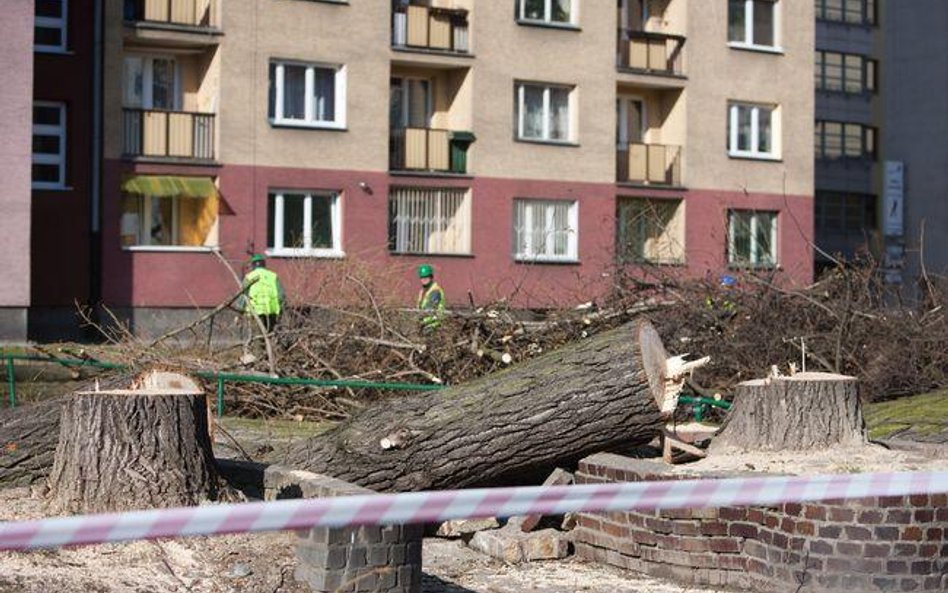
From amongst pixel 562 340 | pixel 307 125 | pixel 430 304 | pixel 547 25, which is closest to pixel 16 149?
pixel 307 125

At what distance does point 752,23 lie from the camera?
4059 cm

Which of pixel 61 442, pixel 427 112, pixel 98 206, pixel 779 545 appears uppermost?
pixel 427 112

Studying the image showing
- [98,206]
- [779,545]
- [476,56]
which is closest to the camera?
[779,545]

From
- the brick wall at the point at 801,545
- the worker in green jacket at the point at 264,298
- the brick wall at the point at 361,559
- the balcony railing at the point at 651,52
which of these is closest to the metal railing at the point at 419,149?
the balcony railing at the point at 651,52

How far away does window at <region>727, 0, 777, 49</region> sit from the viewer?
132 ft

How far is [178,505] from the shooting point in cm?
884

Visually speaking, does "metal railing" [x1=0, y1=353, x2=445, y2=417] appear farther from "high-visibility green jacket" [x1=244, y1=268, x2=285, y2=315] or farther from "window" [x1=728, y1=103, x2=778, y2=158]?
"window" [x1=728, y1=103, x2=778, y2=158]

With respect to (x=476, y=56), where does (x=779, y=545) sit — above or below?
below

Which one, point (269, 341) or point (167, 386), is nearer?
point (167, 386)

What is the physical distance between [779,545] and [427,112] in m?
27.5

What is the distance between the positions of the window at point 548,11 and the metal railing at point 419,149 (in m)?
3.52

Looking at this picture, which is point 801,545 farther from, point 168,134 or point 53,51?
point 53,51

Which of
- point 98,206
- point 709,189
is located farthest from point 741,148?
point 98,206

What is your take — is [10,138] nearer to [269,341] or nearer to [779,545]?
[269,341]
